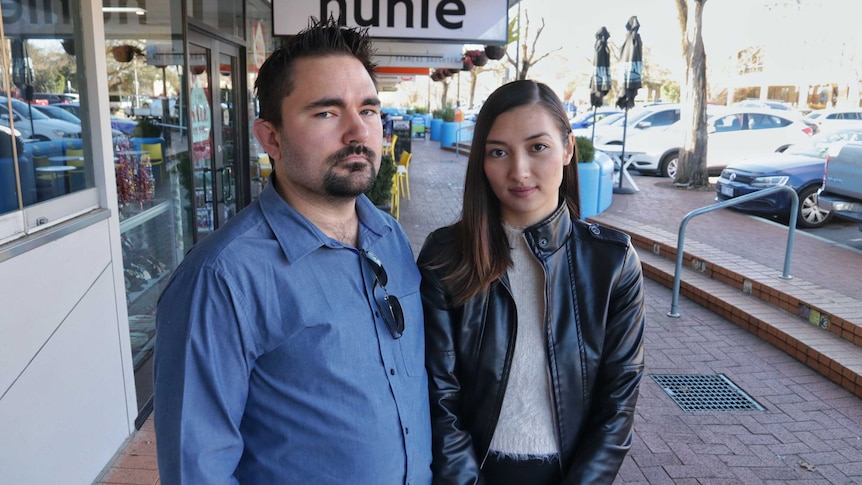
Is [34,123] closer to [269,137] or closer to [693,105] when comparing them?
[269,137]

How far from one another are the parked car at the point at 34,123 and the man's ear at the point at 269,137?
4.76ft

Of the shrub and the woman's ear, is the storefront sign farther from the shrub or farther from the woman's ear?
the shrub

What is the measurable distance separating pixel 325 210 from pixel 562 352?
0.69 meters

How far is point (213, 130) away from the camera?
5.71m

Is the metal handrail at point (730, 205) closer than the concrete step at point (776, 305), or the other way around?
the concrete step at point (776, 305)

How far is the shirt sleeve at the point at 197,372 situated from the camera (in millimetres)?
1168

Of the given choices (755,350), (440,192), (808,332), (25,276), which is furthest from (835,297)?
(440,192)

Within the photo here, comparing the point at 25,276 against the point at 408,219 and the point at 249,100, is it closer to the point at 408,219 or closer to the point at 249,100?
the point at 249,100

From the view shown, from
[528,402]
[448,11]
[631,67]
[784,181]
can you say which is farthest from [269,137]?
[631,67]

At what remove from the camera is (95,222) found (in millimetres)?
2830

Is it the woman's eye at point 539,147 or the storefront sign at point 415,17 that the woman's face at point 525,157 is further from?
the storefront sign at point 415,17

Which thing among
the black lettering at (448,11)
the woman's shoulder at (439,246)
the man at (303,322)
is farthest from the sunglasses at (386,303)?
the black lettering at (448,11)

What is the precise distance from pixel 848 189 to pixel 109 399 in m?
7.74

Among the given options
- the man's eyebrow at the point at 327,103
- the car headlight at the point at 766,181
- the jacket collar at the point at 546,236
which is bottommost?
the car headlight at the point at 766,181
